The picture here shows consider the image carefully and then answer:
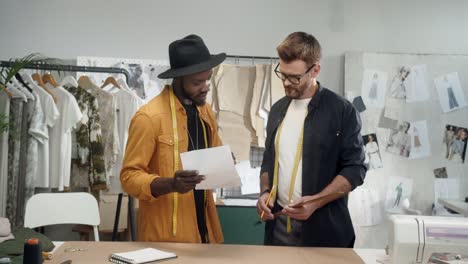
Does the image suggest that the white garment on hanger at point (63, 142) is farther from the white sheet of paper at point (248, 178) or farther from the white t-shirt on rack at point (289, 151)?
the white t-shirt on rack at point (289, 151)

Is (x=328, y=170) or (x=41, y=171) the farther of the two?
(x=41, y=171)

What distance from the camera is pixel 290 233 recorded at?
7.53 ft

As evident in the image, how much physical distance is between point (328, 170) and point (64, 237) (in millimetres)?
2865

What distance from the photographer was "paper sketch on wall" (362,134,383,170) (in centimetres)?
427

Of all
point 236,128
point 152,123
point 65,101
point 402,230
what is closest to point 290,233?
point 402,230

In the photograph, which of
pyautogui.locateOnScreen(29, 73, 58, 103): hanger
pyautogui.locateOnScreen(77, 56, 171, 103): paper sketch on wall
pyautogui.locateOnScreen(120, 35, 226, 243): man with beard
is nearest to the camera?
pyautogui.locateOnScreen(120, 35, 226, 243): man with beard

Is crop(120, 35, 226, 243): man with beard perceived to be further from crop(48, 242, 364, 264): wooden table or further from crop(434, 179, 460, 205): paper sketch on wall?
crop(434, 179, 460, 205): paper sketch on wall

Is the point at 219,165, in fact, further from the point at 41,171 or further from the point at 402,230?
the point at 41,171

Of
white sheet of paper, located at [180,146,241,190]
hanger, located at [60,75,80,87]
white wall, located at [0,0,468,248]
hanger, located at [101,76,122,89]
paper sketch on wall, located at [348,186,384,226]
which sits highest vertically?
white wall, located at [0,0,468,248]

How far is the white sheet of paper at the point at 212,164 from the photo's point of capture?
6.39 feet

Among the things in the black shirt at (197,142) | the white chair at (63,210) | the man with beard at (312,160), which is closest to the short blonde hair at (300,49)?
the man with beard at (312,160)

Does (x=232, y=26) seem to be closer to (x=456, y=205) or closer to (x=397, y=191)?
(x=397, y=191)

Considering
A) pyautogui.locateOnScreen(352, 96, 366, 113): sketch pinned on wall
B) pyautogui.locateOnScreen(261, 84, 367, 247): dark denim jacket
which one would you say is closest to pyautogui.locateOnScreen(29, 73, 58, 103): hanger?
pyautogui.locateOnScreen(261, 84, 367, 247): dark denim jacket

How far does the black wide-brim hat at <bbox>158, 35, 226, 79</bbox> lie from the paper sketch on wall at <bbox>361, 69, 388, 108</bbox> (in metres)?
2.38
